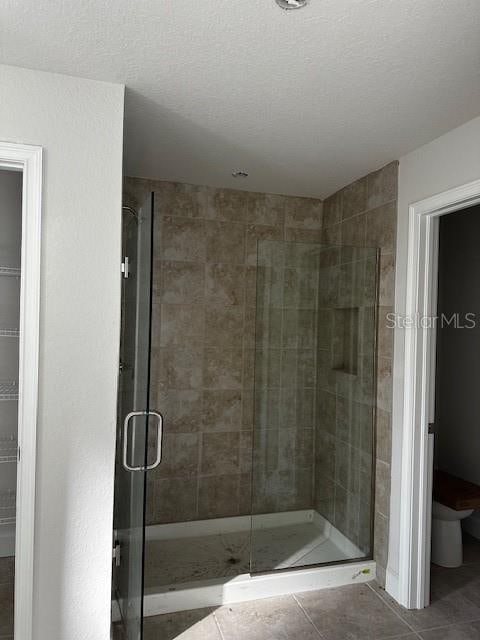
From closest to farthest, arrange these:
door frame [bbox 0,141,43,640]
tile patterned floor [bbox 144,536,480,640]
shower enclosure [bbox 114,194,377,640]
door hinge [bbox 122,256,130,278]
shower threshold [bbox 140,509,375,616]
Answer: door frame [bbox 0,141,43,640] → door hinge [bbox 122,256,130,278] → tile patterned floor [bbox 144,536,480,640] → shower threshold [bbox 140,509,375,616] → shower enclosure [bbox 114,194,377,640]

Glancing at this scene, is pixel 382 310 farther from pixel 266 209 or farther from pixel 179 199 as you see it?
pixel 179 199

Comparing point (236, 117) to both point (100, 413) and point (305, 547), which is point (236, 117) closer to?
point (100, 413)

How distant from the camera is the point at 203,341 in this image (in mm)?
3342

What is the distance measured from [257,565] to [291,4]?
2692 millimetres

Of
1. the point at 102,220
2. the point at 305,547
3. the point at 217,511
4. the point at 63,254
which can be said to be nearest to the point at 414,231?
the point at 102,220

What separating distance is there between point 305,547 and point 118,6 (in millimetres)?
2873

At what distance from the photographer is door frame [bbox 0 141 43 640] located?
183 centimetres

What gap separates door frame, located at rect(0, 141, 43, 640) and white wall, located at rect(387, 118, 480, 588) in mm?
1886

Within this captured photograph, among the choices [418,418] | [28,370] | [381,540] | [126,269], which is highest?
[126,269]

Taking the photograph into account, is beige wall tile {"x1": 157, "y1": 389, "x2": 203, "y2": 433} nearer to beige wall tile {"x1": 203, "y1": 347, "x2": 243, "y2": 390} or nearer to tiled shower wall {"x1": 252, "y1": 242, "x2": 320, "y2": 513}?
beige wall tile {"x1": 203, "y1": 347, "x2": 243, "y2": 390}

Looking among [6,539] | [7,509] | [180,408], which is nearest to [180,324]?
[180,408]

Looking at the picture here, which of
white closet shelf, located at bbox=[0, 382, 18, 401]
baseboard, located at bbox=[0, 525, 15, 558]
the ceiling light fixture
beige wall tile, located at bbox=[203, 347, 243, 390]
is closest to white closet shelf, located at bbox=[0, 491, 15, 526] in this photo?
baseboard, located at bbox=[0, 525, 15, 558]

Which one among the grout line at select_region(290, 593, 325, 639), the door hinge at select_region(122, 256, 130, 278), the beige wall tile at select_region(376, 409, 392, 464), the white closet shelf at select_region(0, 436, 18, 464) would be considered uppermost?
the door hinge at select_region(122, 256, 130, 278)

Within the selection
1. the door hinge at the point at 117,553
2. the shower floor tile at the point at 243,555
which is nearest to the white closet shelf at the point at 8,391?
the door hinge at the point at 117,553
